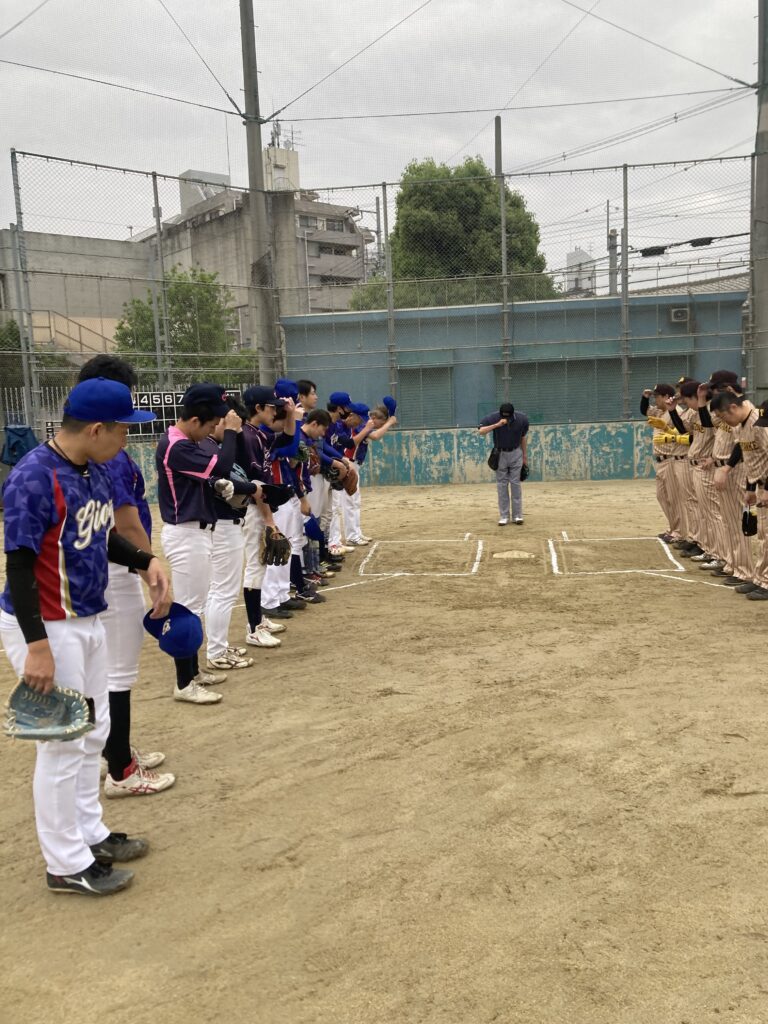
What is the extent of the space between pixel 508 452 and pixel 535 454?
22.3 ft

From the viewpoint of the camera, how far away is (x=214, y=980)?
9.03 feet

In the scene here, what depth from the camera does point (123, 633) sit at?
160 inches

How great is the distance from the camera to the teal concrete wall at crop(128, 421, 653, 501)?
19047 mm

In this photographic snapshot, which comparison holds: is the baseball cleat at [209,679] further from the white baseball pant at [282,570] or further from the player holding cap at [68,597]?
the player holding cap at [68,597]

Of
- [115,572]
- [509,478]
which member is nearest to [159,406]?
[509,478]

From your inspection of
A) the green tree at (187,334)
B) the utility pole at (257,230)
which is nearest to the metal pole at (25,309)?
the green tree at (187,334)

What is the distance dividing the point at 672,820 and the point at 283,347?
17.4m

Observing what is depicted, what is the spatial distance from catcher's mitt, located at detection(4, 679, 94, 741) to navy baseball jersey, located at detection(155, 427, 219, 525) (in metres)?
2.43

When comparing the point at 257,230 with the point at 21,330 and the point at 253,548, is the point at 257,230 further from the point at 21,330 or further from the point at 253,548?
the point at 253,548

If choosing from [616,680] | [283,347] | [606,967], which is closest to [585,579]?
[616,680]

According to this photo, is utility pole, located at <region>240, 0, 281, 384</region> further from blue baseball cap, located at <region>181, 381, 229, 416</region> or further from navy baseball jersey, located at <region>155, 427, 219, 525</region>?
blue baseball cap, located at <region>181, 381, 229, 416</region>

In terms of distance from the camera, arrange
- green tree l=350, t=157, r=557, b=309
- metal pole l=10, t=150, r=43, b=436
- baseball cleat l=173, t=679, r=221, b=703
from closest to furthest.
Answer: baseball cleat l=173, t=679, r=221, b=703
metal pole l=10, t=150, r=43, b=436
green tree l=350, t=157, r=557, b=309

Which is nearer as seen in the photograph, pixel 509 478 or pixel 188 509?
pixel 188 509

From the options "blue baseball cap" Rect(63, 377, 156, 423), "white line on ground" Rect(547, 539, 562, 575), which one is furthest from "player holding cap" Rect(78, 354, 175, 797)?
"white line on ground" Rect(547, 539, 562, 575)
